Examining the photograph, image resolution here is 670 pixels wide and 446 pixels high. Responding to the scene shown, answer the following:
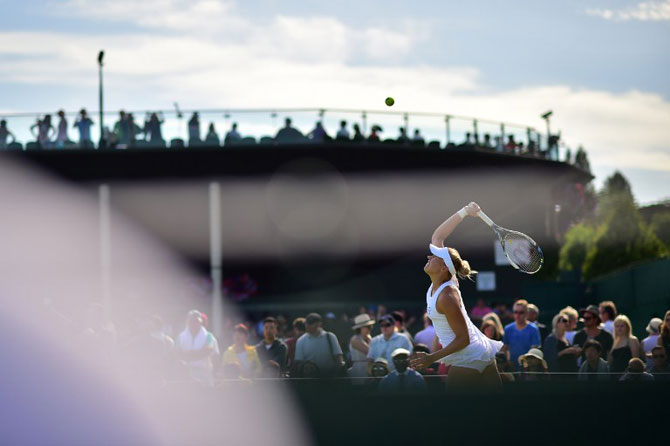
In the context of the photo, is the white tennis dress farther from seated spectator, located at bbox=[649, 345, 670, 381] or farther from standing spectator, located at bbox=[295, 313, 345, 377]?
standing spectator, located at bbox=[295, 313, 345, 377]

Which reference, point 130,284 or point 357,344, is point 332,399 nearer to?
point 357,344

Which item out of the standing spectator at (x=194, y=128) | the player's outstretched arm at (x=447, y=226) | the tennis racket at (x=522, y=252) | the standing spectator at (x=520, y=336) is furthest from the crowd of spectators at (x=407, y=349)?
the standing spectator at (x=194, y=128)

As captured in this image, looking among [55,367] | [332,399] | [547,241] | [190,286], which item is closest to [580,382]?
[332,399]

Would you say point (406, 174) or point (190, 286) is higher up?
point (406, 174)

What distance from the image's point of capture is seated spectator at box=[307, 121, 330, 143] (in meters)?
30.5

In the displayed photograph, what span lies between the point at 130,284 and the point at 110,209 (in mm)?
2534

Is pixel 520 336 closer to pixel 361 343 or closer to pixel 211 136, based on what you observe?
pixel 361 343

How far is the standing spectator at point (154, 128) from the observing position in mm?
29562

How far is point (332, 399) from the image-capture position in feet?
25.2

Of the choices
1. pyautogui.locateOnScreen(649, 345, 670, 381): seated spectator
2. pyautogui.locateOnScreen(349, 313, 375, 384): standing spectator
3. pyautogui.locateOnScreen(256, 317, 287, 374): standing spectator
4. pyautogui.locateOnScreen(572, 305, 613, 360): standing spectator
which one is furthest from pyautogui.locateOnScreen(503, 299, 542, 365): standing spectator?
pyautogui.locateOnScreen(256, 317, 287, 374): standing spectator

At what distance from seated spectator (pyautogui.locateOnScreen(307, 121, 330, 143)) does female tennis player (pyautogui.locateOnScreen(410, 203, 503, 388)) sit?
22710mm

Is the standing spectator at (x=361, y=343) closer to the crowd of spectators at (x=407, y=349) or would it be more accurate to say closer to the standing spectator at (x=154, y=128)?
the crowd of spectators at (x=407, y=349)

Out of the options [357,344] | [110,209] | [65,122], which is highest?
[65,122]

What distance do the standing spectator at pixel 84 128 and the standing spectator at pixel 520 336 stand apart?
762 inches
